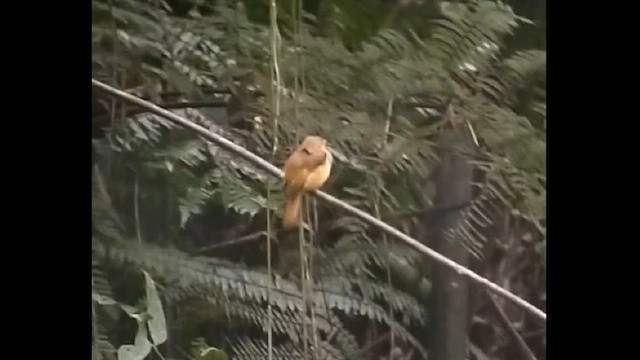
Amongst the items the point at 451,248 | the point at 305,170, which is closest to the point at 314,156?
the point at 305,170

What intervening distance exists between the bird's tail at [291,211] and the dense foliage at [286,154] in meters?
0.01

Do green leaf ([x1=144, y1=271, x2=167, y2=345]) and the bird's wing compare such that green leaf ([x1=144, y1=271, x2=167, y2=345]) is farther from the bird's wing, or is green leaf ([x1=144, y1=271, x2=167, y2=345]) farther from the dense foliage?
the bird's wing

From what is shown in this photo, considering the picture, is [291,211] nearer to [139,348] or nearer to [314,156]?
[314,156]

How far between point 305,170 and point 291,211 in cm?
4

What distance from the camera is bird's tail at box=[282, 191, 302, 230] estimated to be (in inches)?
30.5

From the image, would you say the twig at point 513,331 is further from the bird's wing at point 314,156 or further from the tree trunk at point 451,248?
the bird's wing at point 314,156

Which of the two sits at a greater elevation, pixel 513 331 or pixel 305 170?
pixel 305 170

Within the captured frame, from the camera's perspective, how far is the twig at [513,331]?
0.76 meters

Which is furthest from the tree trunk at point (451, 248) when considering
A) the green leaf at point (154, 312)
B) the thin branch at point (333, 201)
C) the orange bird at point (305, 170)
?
the green leaf at point (154, 312)

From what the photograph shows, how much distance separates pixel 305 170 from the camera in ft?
2.55

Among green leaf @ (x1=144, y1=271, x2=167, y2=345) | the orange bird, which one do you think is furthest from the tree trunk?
green leaf @ (x1=144, y1=271, x2=167, y2=345)

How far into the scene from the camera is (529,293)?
0.75 metres
